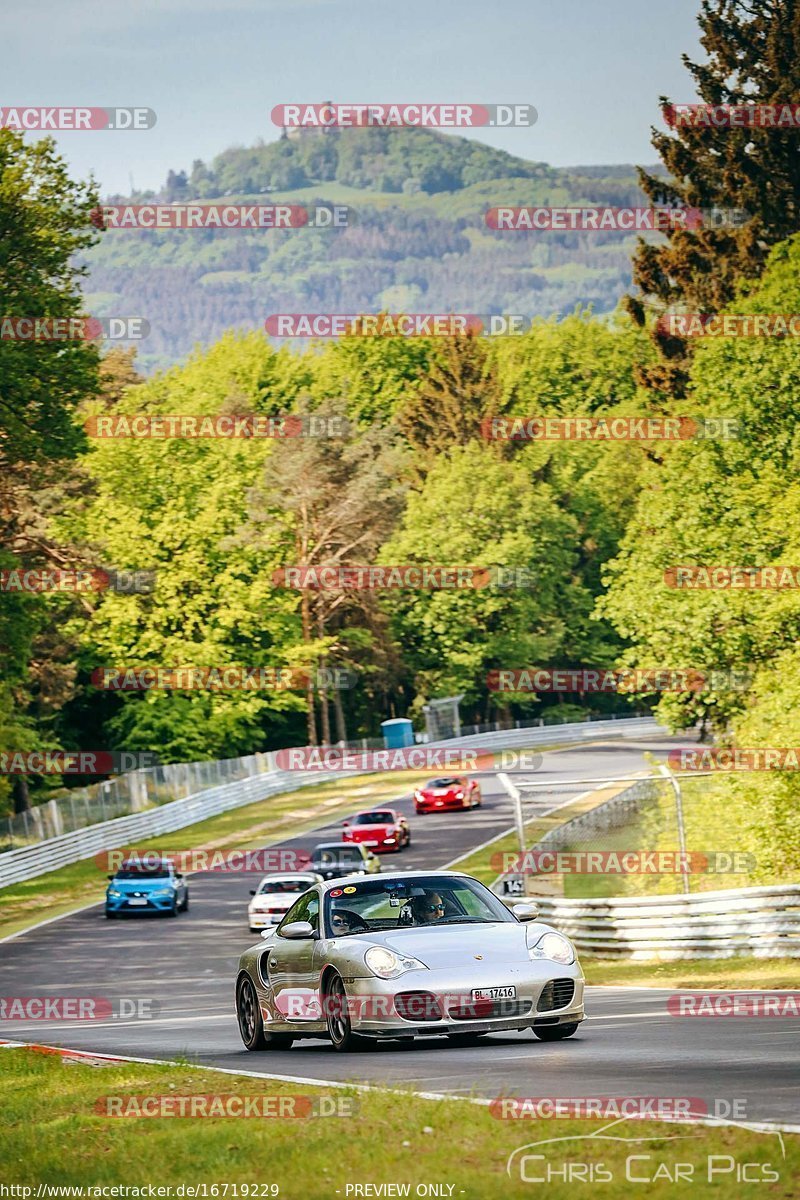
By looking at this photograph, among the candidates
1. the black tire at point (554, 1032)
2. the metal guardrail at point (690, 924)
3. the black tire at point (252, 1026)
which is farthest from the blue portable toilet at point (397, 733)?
the black tire at point (554, 1032)

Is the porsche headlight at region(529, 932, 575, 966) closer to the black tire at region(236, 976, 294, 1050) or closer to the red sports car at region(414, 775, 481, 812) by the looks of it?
the black tire at region(236, 976, 294, 1050)

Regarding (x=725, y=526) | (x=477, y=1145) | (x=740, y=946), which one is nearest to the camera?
(x=477, y=1145)

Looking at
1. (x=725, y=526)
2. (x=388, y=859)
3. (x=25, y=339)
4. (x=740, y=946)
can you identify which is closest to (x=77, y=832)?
(x=388, y=859)

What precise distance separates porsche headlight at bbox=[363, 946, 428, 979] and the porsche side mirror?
921 mm

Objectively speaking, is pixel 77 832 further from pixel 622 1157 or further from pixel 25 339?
pixel 622 1157

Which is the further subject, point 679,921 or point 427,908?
point 679,921

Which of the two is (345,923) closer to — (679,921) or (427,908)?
(427,908)

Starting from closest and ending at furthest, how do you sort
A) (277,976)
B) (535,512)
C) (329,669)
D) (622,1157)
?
(622,1157), (277,976), (329,669), (535,512)

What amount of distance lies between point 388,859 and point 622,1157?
138 ft

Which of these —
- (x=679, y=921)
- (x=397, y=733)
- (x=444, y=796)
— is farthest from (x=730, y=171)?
(x=679, y=921)

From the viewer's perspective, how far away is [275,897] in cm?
3669

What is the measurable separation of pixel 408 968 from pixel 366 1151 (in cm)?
434

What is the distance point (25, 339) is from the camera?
154 ft

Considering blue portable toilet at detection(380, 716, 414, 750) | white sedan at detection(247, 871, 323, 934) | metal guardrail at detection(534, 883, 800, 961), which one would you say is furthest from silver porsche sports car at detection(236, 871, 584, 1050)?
blue portable toilet at detection(380, 716, 414, 750)
